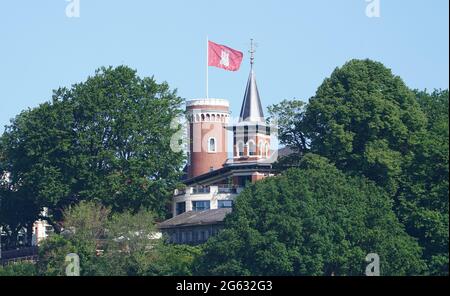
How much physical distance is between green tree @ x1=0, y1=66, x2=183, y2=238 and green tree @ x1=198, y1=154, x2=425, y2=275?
23.9 metres

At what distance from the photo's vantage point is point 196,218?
122812 mm

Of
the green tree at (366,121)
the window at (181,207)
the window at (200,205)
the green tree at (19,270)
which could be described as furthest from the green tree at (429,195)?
the window at (181,207)

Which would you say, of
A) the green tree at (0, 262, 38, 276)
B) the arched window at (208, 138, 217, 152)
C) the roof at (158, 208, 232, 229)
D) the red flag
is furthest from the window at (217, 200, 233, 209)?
the green tree at (0, 262, 38, 276)

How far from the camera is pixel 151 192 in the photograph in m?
122

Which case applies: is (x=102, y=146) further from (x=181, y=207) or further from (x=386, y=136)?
(x=386, y=136)

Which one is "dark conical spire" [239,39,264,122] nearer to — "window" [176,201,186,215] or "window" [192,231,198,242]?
"window" [176,201,186,215]

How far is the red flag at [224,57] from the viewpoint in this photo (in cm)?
13362

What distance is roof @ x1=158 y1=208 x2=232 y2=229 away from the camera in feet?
392

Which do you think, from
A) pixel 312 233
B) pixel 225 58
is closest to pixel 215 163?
pixel 225 58

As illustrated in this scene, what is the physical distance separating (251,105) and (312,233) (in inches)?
2468

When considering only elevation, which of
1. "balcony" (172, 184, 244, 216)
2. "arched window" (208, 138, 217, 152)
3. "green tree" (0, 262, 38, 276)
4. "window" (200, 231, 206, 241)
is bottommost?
"green tree" (0, 262, 38, 276)

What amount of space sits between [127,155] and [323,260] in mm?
38711
